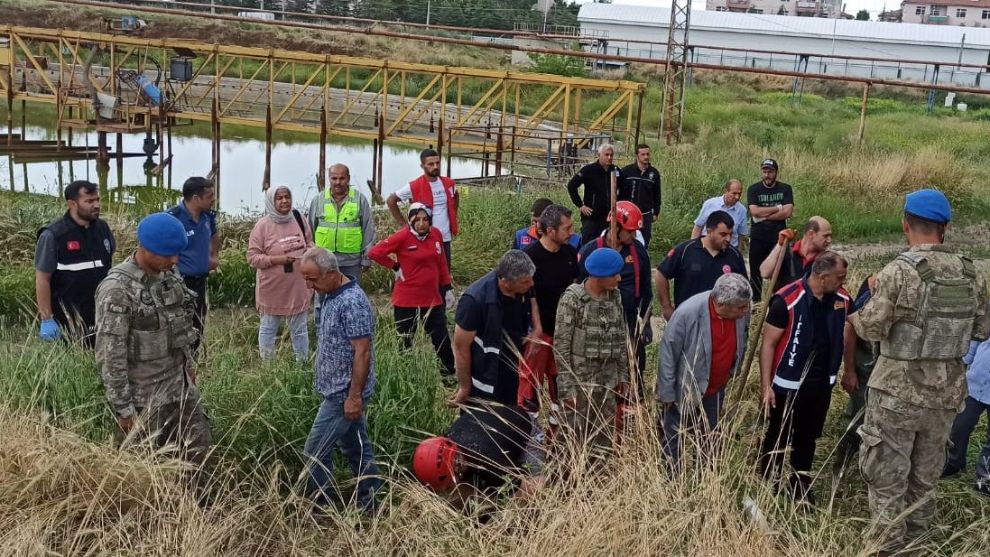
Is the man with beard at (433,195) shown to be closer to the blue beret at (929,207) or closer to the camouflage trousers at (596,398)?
the camouflage trousers at (596,398)

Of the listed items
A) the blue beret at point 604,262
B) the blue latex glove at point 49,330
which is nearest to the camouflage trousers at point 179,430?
the blue latex glove at point 49,330

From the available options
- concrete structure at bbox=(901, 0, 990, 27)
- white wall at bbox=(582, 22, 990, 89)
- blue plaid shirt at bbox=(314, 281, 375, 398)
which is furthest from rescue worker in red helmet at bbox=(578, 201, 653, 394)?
concrete structure at bbox=(901, 0, 990, 27)

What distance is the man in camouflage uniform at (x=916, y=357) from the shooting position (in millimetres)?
4113

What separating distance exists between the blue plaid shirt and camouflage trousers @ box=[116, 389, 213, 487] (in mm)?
662

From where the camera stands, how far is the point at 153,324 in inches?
168

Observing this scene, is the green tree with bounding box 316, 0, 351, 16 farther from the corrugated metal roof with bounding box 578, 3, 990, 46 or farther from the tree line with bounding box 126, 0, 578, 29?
the corrugated metal roof with bounding box 578, 3, 990, 46

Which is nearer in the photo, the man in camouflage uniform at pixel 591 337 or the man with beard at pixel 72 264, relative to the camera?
the man in camouflage uniform at pixel 591 337

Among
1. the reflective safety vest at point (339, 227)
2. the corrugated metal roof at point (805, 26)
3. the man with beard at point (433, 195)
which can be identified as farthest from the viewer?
the corrugated metal roof at point (805, 26)

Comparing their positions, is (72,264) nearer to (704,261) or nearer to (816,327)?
(704,261)

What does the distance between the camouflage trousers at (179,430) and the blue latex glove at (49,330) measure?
4.37 ft

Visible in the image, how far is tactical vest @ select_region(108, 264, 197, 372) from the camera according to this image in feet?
13.9

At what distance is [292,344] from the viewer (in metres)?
6.67

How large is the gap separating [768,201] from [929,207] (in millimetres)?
A: 4411

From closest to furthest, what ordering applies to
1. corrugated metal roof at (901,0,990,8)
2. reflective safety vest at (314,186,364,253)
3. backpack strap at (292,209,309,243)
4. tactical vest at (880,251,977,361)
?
tactical vest at (880,251,977,361) → backpack strap at (292,209,309,243) → reflective safety vest at (314,186,364,253) → corrugated metal roof at (901,0,990,8)
